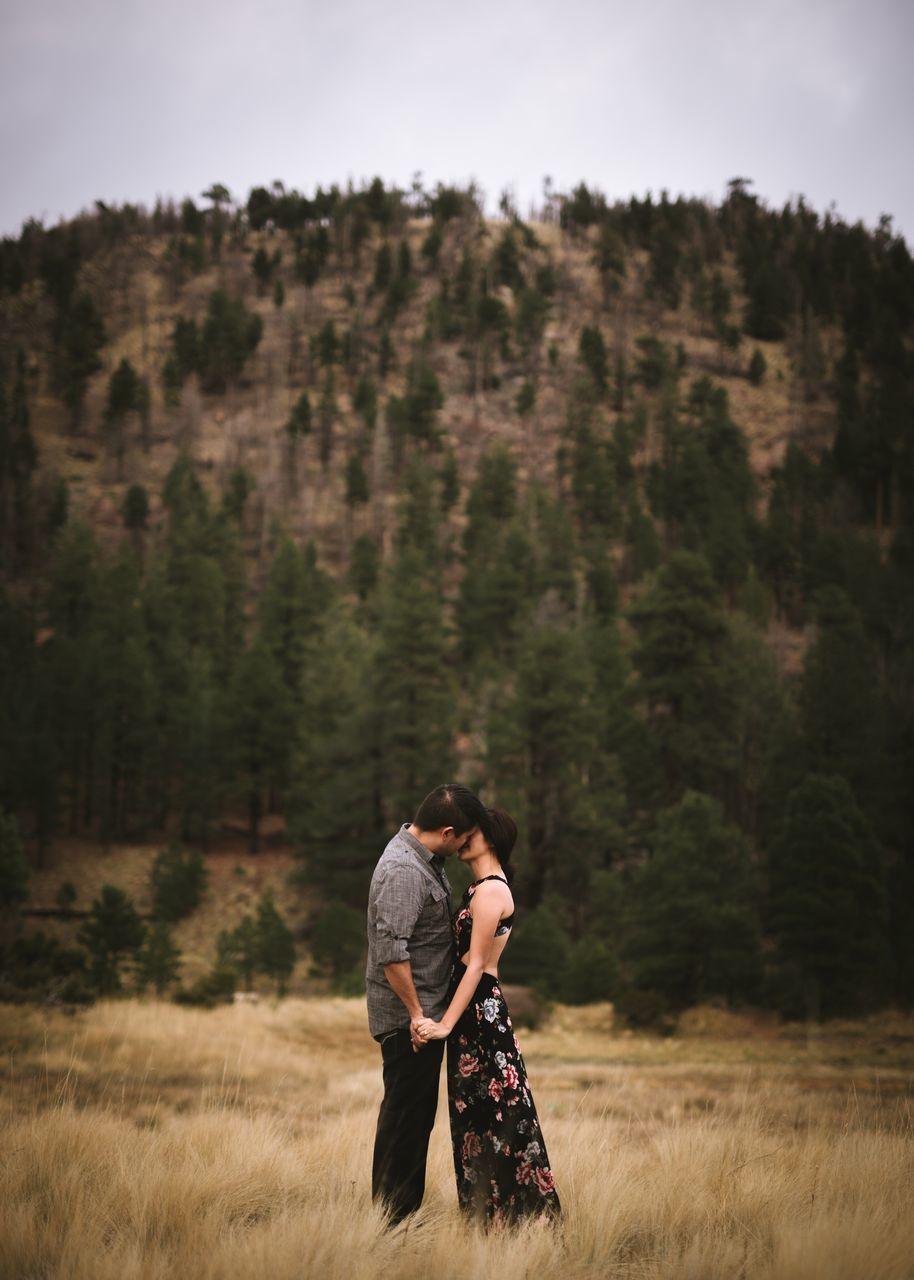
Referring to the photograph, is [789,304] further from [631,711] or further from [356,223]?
[631,711]

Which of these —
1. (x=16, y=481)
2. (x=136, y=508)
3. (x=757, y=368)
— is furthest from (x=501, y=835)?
(x=757, y=368)

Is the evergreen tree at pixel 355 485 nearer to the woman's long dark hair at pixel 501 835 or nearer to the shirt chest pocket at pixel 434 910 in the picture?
the woman's long dark hair at pixel 501 835

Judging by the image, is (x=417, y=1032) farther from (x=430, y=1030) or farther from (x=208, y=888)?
(x=208, y=888)

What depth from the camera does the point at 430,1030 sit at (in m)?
3.61

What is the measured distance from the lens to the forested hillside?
27.0 metres

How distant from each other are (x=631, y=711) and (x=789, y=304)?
9743 centimetres

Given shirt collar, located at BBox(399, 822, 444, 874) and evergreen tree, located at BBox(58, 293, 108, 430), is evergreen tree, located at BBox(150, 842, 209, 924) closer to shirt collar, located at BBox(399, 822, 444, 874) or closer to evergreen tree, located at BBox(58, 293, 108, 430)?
shirt collar, located at BBox(399, 822, 444, 874)

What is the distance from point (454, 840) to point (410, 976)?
64cm

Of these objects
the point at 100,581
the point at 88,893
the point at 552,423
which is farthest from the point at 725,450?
the point at 88,893

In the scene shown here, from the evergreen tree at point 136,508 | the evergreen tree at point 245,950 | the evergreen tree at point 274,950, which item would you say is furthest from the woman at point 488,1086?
the evergreen tree at point 136,508

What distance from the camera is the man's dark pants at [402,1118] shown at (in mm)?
3785

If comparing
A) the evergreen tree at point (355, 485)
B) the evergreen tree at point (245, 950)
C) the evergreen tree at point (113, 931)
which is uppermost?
the evergreen tree at point (355, 485)

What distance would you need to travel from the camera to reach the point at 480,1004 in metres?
3.88

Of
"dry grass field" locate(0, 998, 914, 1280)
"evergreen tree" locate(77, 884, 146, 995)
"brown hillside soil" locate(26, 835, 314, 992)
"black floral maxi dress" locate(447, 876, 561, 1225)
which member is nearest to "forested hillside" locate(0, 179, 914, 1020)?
"brown hillside soil" locate(26, 835, 314, 992)
